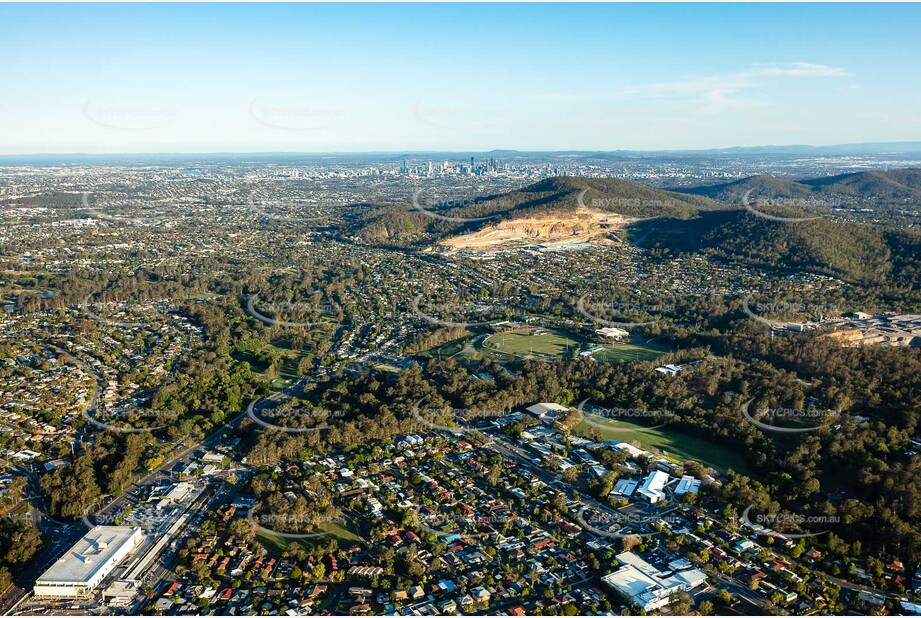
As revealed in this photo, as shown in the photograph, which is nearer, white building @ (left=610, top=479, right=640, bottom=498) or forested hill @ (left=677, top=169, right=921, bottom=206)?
white building @ (left=610, top=479, right=640, bottom=498)

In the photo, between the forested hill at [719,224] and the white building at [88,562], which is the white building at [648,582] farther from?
the forested hill at [719,224]

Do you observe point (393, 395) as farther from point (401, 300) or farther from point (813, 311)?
point (813, 311)

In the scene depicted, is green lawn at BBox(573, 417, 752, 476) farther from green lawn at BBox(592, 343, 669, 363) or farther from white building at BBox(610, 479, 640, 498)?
green lawn at BBox(592, 343, 669, 363)

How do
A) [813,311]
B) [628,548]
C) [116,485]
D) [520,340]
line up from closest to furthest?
[628,548]
[116,485]
[520,340]
[813,311]

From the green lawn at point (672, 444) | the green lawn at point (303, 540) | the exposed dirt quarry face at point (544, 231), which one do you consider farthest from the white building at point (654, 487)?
the exposed dirt quarry face at point (544, 231)

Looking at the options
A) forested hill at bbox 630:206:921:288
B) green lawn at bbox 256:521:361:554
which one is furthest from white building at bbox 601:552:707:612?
forested hill at bbox 630:206:921:288

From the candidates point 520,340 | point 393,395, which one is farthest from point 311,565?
point 520,340
